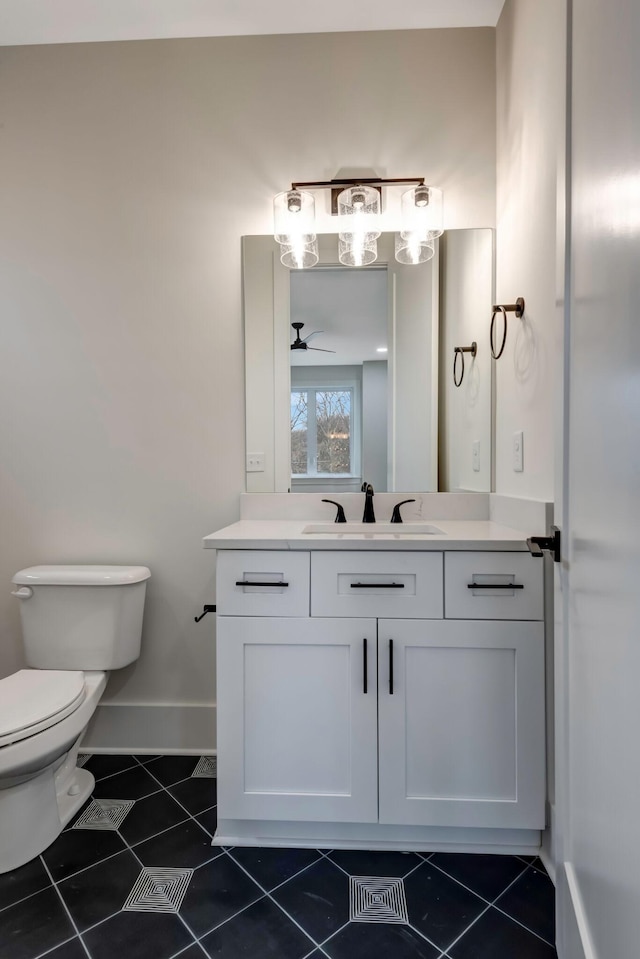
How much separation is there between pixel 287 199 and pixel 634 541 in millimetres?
1629

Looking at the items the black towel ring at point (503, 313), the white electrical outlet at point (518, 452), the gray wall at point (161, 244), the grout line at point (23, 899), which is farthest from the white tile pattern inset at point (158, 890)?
the black towel ring at point (503, 313)

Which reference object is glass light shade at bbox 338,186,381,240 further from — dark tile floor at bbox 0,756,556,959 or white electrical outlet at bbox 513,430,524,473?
dark tile floor at bbox 0,756,556,959

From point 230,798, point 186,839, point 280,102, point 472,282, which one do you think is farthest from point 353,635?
point 280,102

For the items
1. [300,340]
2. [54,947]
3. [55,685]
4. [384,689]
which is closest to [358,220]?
[300,340]

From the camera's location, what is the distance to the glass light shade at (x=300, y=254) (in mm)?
1777

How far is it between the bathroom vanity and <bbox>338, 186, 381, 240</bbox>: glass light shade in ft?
3.72

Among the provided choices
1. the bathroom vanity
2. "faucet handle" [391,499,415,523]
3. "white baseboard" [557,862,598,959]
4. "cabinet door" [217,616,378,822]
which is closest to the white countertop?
the bathroom vanity

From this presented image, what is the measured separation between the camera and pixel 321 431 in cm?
181

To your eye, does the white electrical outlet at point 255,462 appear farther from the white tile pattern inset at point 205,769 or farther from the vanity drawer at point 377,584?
the white tile pattern inset at point 205,769

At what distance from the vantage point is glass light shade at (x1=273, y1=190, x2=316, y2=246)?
5.74ft

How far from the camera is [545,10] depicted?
130 centimetres

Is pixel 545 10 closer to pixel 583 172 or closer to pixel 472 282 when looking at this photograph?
pixel 472 282

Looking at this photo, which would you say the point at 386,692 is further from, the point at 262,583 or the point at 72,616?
the point at 72,616

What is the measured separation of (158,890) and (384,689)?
756mm
